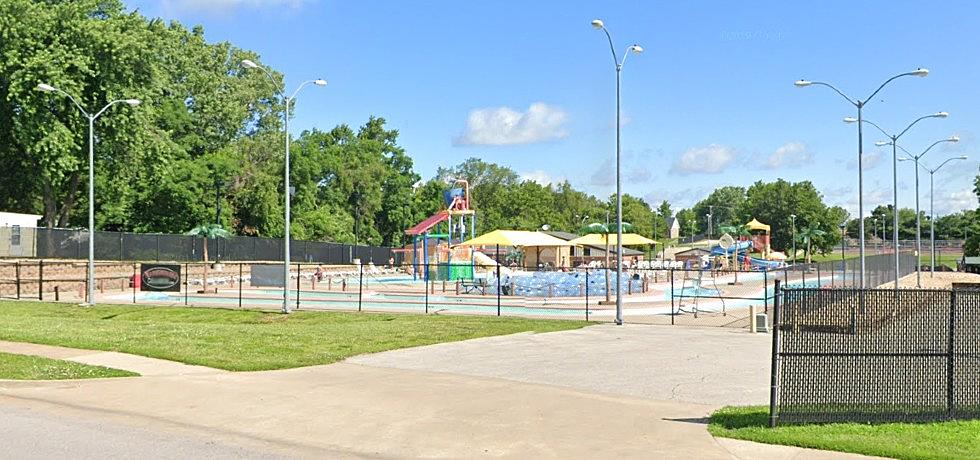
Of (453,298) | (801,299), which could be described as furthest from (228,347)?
(453,298)

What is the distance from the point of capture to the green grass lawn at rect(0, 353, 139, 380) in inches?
530

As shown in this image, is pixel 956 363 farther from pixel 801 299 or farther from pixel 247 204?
pixel 247 204

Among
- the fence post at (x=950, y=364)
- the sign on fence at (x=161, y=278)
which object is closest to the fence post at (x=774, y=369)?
the fence post at (x=950, y=364)

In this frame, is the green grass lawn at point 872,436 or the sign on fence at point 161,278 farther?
the sign on fence at point 161,278

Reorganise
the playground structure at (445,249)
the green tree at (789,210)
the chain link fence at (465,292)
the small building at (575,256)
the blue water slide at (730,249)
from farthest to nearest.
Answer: the green tree at (789,210), the small building at (575,256), the blue water slide at (730,249), the playground structure at (445,249), the chain link fence at (465,292)

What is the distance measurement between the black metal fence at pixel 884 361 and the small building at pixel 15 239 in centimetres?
4906

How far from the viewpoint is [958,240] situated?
605ft

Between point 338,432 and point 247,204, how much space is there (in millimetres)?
68117

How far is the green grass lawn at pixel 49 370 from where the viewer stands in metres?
13.5

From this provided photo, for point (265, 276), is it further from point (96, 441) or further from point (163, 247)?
point (96, 441)

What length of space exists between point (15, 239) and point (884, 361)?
50.2 metres

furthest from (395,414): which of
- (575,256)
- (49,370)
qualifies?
Result: (575,256)

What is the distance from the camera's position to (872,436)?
30.8ft

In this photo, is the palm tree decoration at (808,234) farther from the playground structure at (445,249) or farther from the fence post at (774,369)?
the fence post at (774,369)
